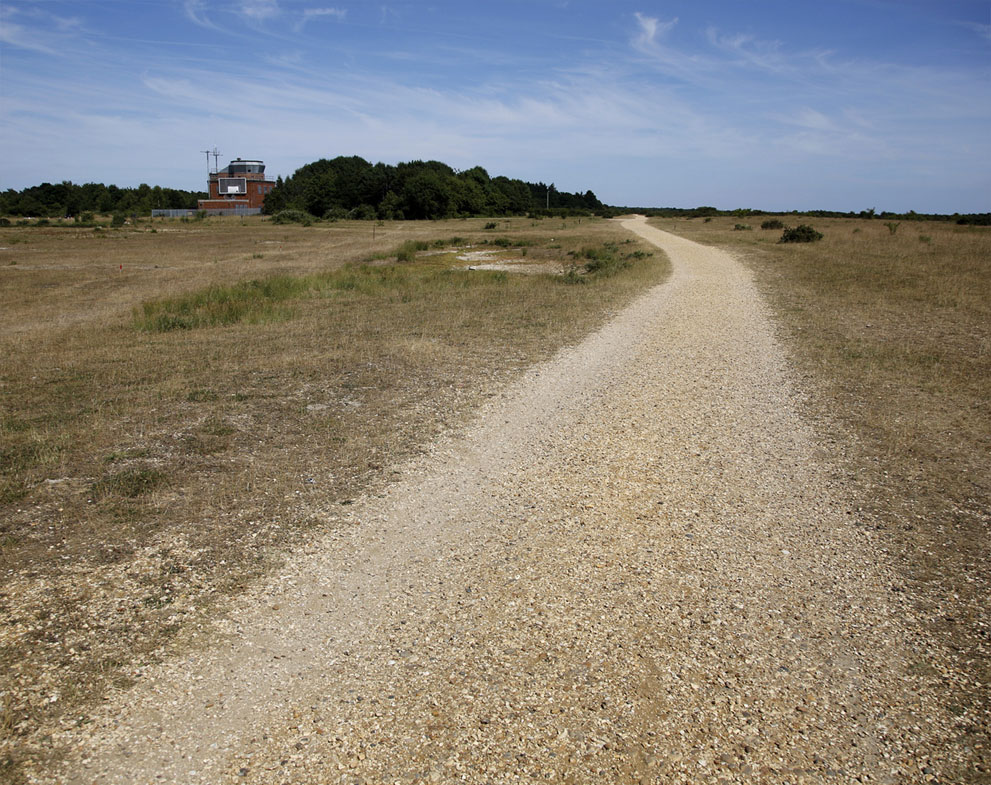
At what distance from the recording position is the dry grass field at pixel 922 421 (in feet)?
13.3

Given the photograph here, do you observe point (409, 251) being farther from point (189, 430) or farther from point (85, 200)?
point (85, 200)

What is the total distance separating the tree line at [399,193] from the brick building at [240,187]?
4533mm

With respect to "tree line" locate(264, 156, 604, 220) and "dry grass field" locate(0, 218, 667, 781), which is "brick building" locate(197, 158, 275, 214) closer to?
"tree line" locate(264, 156, 604, 220)

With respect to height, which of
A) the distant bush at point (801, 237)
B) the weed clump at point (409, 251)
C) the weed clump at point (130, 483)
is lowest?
the weed clump at point (130, 483)

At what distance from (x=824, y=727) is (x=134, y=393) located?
8.31 metres

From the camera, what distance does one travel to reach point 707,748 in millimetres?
3066

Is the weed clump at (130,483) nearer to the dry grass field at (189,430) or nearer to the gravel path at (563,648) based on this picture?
the dry grass field at (189,430)

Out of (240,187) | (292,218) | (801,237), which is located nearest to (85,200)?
(240,187)

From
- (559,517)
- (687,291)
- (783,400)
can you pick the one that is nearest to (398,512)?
(559,517)

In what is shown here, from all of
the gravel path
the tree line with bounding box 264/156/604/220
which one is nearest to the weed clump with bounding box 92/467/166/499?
the gravel path

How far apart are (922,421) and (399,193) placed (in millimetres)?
94127

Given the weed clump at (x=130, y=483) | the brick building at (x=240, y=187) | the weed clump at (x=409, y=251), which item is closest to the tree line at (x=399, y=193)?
the brick building at (x=240, y=187)

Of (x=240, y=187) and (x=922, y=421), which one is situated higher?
(x=240, y=187)

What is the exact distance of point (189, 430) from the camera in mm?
7004
